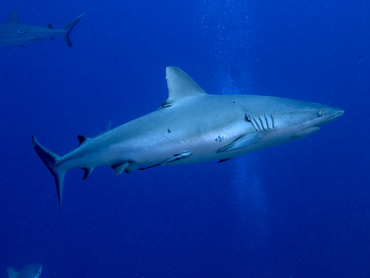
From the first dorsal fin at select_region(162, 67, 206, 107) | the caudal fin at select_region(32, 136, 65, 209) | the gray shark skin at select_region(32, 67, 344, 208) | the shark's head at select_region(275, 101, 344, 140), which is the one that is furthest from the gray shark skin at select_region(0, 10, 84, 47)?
the shark's head at select_region(275, 101, 344, 140)

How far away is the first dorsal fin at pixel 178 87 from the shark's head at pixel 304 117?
1019 millimetres

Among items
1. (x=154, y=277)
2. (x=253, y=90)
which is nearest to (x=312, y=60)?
(x=253, y=90)

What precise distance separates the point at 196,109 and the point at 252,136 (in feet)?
2.14

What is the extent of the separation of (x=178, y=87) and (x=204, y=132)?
2.66 feet

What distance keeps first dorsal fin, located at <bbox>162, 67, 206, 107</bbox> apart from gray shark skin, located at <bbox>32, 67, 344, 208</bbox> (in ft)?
0.78

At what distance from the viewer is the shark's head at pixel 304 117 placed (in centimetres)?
305

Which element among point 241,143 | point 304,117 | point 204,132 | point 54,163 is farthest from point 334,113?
point 54,163

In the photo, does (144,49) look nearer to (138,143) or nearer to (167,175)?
(167,175)

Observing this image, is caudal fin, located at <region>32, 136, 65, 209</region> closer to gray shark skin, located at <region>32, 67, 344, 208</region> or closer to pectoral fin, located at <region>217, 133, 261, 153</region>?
gray shark skin, located at <region>32, 67, 344, 208</region>

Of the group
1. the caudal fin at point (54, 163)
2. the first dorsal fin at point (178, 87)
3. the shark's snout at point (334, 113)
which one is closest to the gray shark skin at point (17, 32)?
the caudal fin at point (54, 163)

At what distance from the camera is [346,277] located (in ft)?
50.8

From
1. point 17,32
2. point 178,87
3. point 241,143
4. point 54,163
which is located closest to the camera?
point 241,143

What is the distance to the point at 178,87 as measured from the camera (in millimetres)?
3715

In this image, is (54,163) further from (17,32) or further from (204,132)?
(17,32)
